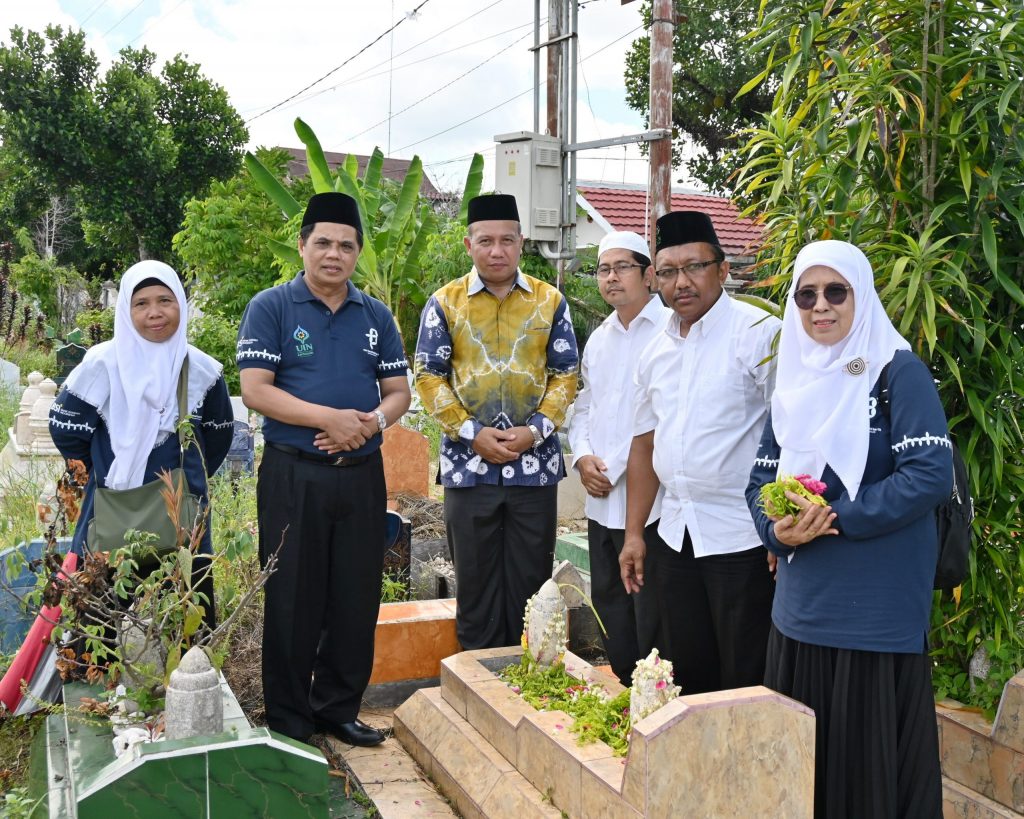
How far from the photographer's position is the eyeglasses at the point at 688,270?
11.8 feet

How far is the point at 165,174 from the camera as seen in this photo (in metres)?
21.5

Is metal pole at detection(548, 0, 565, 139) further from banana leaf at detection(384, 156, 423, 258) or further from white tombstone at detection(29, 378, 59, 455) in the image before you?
white tombstone at detection(29, 378, 59, 455)

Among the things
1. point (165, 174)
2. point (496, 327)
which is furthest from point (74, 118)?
point (496, 327)

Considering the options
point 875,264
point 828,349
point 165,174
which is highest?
point 165,174

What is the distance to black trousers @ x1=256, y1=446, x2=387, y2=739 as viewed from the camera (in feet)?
12.4

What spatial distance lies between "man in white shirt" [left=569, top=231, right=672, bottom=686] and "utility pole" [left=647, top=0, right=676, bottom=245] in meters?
3.68

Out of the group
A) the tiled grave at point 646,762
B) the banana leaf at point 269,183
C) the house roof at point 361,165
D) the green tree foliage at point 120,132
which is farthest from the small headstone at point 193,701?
the house roof at point 361,165

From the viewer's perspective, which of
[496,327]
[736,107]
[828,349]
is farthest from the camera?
[736,107]

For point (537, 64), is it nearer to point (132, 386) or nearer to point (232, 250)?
point (132, 386)

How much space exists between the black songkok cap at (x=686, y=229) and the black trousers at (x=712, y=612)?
3.52 ft

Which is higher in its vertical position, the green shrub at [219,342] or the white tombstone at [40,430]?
the green shrub at [219,342]

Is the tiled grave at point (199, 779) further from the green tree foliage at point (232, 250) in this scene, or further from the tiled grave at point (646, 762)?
the green tree foliage at point (232, 250)

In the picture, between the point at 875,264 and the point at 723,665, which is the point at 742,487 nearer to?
the point at 723,665

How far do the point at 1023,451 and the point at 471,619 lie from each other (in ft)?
7.49
